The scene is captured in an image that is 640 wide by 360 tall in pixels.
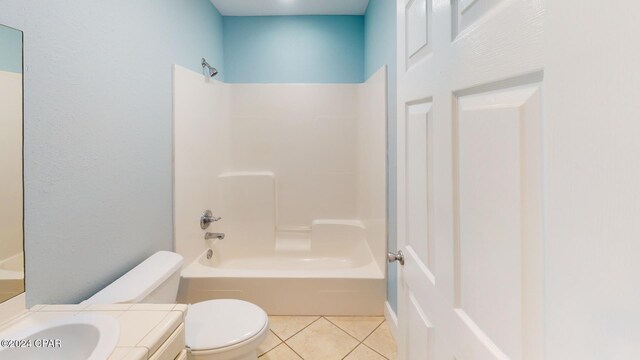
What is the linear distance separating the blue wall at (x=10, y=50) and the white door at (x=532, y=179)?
4.21 ft

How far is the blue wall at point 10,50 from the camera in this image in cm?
93

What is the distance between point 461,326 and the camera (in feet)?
2.23

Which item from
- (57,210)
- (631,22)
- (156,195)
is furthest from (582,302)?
(156,195)

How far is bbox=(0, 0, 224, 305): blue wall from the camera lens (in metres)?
1.05

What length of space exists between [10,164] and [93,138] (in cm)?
36

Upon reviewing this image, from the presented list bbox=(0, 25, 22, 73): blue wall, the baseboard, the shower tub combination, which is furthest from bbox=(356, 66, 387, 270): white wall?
bbox=(0, 25, 22, 73): blue wall

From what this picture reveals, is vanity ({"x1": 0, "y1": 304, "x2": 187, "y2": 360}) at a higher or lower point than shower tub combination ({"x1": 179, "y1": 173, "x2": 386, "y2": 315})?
higher

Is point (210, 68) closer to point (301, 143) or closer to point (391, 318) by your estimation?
point (301, 143)

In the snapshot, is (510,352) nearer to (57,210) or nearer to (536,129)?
(536,129)

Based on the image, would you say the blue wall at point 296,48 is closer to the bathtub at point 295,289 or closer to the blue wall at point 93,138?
the blue wall at point 93,138

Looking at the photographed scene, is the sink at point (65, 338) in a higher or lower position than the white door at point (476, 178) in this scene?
lower

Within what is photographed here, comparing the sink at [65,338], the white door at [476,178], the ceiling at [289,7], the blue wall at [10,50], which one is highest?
the ceiling at [289,7]

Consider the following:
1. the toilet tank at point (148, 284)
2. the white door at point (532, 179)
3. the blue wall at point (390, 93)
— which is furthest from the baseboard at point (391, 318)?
the toilet tank at point (148, 284)

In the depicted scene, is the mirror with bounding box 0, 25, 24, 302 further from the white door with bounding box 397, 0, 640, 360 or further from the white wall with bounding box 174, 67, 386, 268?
the white wall with bounding box 174, 67, 386, 268
